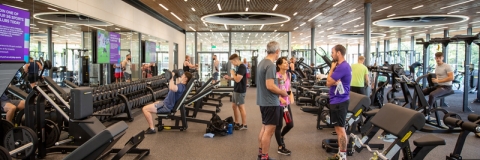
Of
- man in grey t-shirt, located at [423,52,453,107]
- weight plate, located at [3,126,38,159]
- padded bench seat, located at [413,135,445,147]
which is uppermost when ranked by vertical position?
man in grey t-shirt, located at [423,52,453,107]

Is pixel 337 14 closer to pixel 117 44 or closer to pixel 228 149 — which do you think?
pixel 117 44

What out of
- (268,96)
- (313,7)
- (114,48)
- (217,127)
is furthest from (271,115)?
(313,7)

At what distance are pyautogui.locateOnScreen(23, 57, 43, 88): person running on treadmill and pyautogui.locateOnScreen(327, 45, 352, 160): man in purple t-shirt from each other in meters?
4.41

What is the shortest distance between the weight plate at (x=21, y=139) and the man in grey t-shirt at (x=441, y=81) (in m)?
6.67

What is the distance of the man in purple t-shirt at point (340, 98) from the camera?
12.6 ft

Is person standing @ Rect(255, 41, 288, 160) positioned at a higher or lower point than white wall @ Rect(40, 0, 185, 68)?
lower

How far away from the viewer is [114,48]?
848 centimetres

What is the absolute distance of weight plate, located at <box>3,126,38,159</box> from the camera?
3.89 m

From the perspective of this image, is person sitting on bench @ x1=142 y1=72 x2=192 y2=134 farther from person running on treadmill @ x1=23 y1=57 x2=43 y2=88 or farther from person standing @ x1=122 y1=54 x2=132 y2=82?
person standing @ x1=122 y1=54 x2=132 y2=82

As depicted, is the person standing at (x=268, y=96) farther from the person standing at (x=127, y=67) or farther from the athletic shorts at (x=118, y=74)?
the person standing at (x=127, y=67)

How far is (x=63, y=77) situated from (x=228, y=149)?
11.9ft

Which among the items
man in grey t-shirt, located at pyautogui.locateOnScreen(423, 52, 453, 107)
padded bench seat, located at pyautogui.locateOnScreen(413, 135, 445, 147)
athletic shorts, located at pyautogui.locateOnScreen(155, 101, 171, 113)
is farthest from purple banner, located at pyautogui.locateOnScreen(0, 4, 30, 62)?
man in grey t-shirt, located at pyautogui.locateOnScreen(423, 52, 453, 107)

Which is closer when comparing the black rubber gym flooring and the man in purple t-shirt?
the man in purple t-shirt

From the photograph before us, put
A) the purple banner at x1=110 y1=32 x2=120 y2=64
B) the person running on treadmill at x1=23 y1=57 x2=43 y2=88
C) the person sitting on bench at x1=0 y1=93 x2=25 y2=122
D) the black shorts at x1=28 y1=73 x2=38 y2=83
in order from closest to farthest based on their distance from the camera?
1. the person sitting on bench at x1=0 y1=93 x2=25 y2=122
2. the person running on treadmill at x1=23 y1=57 x2=43 y2=88
3. the black shorts at x1=28 y1=73 x2=38 y2=83
4. the purple banner at x1=110 y1=32 x2=120 y2=64
